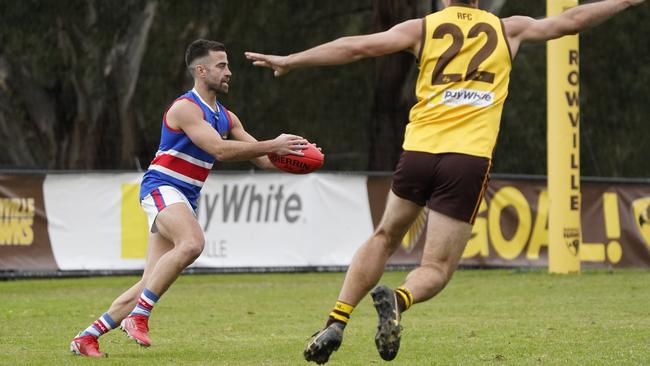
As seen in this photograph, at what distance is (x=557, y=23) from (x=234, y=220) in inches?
462

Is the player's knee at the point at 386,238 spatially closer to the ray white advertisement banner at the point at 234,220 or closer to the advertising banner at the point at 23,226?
the ray white advertisement banner at the point at 234,220

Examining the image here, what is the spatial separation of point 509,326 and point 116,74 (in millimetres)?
15861

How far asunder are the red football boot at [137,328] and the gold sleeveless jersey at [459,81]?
2715 millimetres

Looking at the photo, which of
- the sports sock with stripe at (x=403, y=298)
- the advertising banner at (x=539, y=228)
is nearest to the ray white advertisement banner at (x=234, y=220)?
the advertising banner at (x=539, y=228)

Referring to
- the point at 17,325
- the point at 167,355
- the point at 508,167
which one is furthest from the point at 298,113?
the point at 167,355

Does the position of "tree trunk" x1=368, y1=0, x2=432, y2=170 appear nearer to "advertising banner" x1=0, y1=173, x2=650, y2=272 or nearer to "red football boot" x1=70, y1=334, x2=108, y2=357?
"advertising banner" x1=0, y1=173, x2=650, y2=272

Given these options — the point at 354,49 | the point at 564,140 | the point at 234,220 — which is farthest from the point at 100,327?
the point at 564,140

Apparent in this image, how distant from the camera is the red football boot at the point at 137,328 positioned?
898 centimetres

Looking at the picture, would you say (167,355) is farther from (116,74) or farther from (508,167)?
(508,167)

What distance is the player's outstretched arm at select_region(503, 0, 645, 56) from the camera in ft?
24.6

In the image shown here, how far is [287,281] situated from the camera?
→ 18.4 meters

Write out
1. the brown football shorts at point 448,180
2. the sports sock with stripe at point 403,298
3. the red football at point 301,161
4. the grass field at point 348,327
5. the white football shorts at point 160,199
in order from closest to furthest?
the sports sock with stripe at point 403,298, the brown football shorts at point 448,180, the red football at point 301,161, the grass field at point 348,327, the white football shorts at point 160,199

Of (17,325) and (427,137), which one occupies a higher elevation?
(427,137)

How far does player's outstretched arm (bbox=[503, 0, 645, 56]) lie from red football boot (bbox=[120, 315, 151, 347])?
11.1ft
